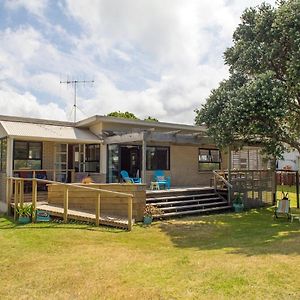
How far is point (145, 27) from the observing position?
42.6ft

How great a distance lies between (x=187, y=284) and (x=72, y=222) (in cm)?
640

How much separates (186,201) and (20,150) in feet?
26.0

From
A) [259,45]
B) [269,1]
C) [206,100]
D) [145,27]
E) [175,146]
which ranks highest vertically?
[269,1]

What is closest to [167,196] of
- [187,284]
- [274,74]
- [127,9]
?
[274,74]

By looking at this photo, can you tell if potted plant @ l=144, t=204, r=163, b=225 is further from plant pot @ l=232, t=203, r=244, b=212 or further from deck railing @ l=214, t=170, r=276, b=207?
deck railing @ l=214, t=170, r=276, b=207

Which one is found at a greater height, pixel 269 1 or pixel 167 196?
pixel 269 1

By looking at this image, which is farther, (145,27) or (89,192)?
(145,27)

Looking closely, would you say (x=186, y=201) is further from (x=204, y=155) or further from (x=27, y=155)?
(x=27, y=155)

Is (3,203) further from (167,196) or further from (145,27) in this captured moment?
(145,27)

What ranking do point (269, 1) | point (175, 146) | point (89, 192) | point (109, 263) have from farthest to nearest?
point (175, 146), point (269, 1), point (89, 192), point (109, 263)

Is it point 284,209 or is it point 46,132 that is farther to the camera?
point 46,132

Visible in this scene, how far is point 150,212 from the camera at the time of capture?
11492mm

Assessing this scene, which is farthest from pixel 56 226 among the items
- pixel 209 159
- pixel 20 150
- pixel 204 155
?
pixel 209 159

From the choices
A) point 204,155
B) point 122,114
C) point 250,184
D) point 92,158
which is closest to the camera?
point 250,184
